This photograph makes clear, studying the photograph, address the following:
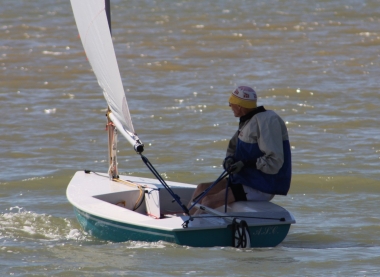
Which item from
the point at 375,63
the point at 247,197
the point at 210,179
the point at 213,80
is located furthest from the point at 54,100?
the point at 247,197

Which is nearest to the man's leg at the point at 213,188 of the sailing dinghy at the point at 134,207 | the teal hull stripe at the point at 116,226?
the sailing dinghy at the point at 134,207

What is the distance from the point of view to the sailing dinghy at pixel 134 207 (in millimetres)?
5215

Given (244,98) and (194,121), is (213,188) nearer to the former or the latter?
(244,98)

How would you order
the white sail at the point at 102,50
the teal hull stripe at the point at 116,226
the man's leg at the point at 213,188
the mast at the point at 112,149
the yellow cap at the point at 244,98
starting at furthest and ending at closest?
the mast at the point at 112,149 < the white sail at the point at 102,50 < the man's leg at the point at 213,188 < the yellow cap at the point at 244,98 < the teal hull stripe at the point at 116,226

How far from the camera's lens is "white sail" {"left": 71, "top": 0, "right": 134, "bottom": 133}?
6.04 meters

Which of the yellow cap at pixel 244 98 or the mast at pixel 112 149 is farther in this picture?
the mast at pixel 112 149

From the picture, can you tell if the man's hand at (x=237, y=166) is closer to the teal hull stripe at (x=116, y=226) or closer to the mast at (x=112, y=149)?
the teal hull stripe at (x=116, y=226)

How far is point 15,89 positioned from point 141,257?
768 centimetres

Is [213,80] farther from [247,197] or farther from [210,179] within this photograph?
[247,197]

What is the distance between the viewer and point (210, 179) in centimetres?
782

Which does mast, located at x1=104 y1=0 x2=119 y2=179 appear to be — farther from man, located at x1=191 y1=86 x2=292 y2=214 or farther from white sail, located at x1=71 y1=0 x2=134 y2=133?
man, located at x1=191 y1=86 x2=292 y2=214

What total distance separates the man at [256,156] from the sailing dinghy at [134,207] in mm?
94

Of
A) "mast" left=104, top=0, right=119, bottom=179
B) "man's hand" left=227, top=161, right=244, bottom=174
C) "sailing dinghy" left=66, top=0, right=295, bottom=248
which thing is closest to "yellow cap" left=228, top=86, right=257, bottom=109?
"man's hand" left=227, top=161, right=244, bottom=174

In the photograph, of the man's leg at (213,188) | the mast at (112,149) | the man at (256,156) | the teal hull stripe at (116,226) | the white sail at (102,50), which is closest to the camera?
the teal hull stripe at (116,226)
